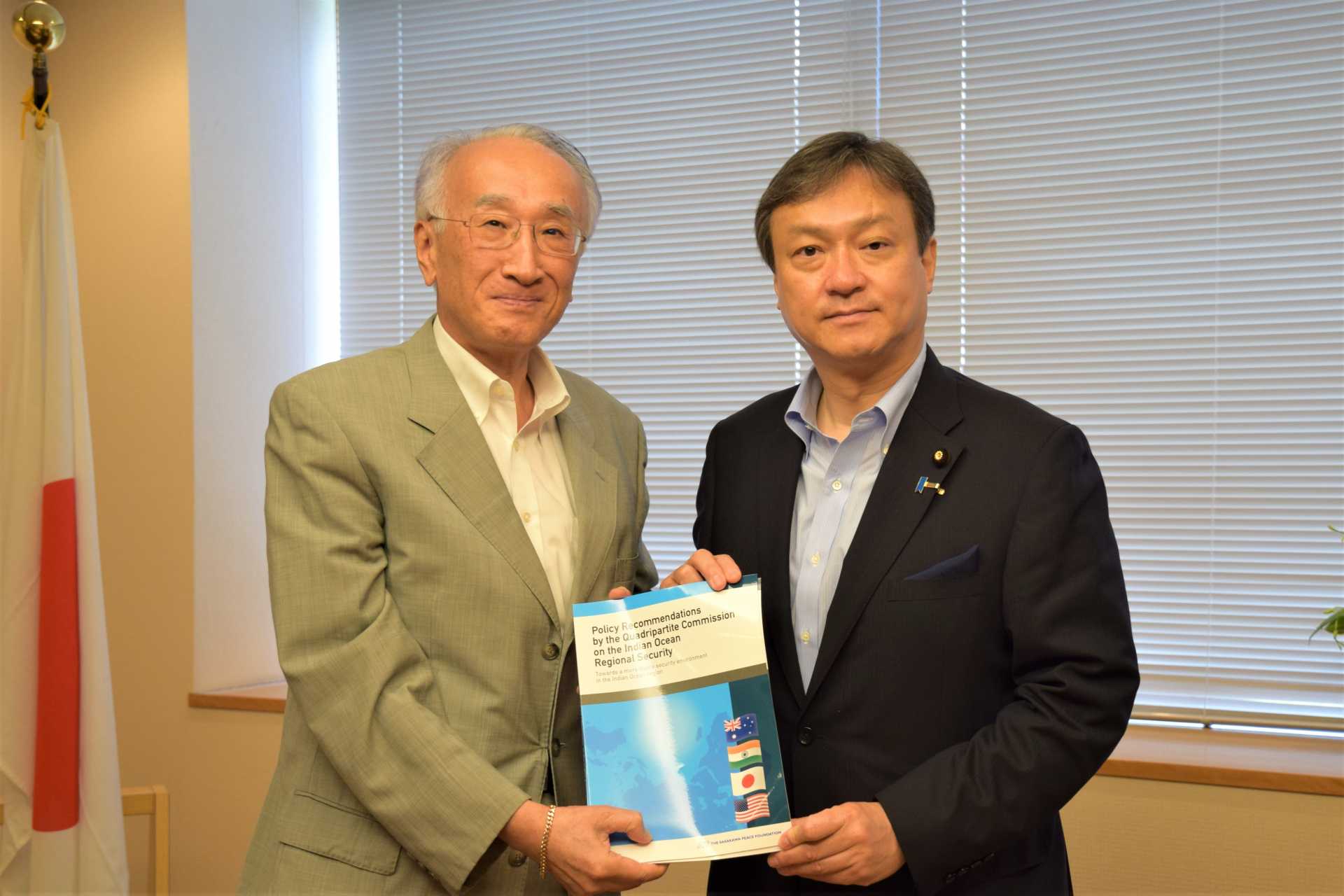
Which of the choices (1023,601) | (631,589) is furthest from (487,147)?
(1023,601)

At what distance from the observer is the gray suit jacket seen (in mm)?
1577

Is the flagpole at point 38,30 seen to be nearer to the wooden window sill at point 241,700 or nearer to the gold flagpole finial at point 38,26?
the gold flagpole finial at point 38,26

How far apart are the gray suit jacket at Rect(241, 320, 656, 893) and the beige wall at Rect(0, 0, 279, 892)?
2.05 meters

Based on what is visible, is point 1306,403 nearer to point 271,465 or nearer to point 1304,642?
point 1304,642

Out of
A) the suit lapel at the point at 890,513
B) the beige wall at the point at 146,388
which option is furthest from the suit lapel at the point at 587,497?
the beige wall at the point at 146,388

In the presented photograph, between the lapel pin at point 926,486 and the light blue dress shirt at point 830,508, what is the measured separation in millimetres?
92

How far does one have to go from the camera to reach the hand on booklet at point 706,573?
1.66 meters

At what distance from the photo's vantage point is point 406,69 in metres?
4.01

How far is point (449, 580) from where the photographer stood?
64.8 inches

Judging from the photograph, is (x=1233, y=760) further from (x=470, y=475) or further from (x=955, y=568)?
(x=470, y=475)

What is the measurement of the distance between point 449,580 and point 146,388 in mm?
2398

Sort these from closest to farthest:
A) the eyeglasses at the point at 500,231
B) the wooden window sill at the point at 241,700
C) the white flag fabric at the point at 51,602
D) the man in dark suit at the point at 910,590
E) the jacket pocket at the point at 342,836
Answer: the man in dark suit at the point at 910,590, the jacket pocket at the point at 342,836, the eyeglasses at the point at 500,231, the white flag fabric at the point at 51,602, the wooden window sill at the point at 241,700

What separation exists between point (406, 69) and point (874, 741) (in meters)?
3.23

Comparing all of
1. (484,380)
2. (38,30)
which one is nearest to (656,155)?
(38,30)
